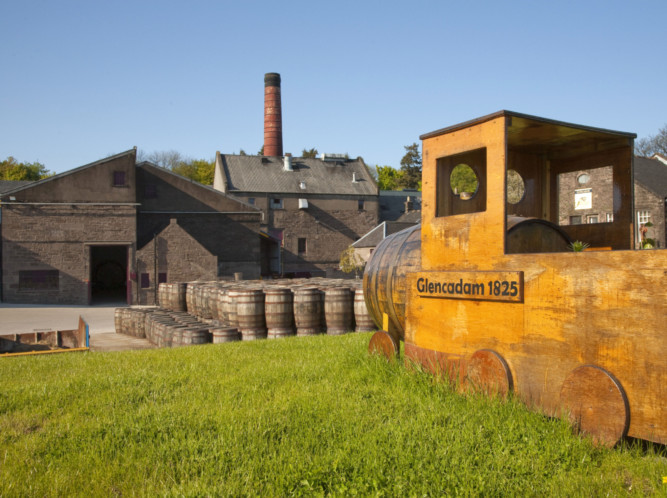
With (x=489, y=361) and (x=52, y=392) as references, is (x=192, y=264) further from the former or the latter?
(x=489, y=361)

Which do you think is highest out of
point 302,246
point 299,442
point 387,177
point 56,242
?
point 387,177

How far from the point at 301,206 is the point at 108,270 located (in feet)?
50.8

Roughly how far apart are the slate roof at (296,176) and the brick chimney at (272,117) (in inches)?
70.8

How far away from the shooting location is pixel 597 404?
12.2 ft

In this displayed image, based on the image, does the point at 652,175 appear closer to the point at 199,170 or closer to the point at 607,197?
the point at 607,197

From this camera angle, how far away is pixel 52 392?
A: 226 inches

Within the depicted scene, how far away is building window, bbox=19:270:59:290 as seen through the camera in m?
30.8

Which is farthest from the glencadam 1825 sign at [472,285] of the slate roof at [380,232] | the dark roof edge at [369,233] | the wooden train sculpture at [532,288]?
the dark roof edge at [369,233]

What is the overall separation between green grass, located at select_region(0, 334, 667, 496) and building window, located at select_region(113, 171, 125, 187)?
1127 inches

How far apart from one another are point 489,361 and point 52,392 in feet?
13.7

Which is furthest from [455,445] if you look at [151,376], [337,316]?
[337,316]

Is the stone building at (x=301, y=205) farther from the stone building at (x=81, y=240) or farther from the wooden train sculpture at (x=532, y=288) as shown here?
the wooden train sculpture at (x=532, y=288)

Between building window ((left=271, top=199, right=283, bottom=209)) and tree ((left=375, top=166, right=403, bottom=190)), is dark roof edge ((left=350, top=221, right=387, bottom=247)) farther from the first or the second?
tree ((left=375, top=166, right=403, bottom=190))

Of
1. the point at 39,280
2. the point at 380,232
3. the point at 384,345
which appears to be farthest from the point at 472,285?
the point at 380,232
